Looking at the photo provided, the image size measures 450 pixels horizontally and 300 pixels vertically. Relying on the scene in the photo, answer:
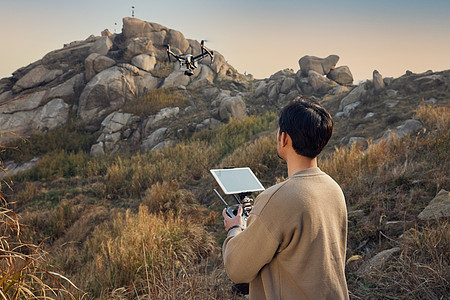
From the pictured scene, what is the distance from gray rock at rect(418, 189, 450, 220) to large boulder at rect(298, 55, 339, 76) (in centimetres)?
2205

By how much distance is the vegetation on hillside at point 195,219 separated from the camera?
10.8 ft

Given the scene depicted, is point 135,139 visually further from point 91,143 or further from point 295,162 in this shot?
point 295,162

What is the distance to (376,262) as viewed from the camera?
3.61 meters

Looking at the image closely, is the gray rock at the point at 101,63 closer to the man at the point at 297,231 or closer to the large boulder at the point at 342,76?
the large boulder at the point at 342,76

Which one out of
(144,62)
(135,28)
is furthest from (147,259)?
(135,28)

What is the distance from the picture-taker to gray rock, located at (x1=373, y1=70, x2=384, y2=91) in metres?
16.0

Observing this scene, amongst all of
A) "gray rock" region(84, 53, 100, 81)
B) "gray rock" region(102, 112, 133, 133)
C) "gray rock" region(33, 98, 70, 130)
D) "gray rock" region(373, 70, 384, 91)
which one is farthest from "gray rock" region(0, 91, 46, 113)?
"gray rock" region(373, 70, 384, 91)

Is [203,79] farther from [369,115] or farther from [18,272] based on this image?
[18,272]

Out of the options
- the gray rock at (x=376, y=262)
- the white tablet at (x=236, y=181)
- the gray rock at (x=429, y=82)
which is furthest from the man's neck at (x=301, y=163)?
the gray rock at (x=429, y=82)

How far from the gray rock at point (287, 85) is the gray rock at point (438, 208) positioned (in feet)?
65.3

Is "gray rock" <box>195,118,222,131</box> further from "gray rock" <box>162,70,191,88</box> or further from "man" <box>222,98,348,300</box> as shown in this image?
"man" <box>222,98,348,300</box>

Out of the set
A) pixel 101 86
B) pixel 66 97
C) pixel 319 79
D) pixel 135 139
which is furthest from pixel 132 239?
pixel 319 79

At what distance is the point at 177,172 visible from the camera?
1005 cm

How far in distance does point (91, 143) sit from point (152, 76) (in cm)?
895
